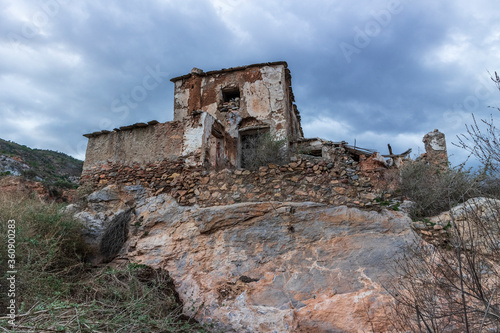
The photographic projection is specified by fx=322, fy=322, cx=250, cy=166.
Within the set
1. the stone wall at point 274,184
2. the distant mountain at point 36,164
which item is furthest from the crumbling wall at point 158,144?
the distant mountain at point 36,164

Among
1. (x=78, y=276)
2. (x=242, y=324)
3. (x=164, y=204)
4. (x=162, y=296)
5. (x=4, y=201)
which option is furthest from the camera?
(x=164, y=204)

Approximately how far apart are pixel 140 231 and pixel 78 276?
141 cm

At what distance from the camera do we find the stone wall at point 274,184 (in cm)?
619

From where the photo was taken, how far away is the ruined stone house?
25.8ft

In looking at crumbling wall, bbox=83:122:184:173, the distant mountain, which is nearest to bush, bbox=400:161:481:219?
crumbling wall, bbox=83:122:184:173

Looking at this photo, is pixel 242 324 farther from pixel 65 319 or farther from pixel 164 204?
pixel 164 204

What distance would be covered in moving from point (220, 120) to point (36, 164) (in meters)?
15.1

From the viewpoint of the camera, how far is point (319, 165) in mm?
6559

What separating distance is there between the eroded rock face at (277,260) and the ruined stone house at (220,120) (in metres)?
2.05

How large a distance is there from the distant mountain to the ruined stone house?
10.4m

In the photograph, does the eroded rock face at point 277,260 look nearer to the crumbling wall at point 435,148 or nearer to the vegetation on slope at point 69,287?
the vegetation on slope at point 69,287

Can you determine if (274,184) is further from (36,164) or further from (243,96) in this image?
(36,164)

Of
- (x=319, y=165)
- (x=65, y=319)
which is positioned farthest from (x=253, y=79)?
(x=65, y=319)

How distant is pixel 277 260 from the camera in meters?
5.68
